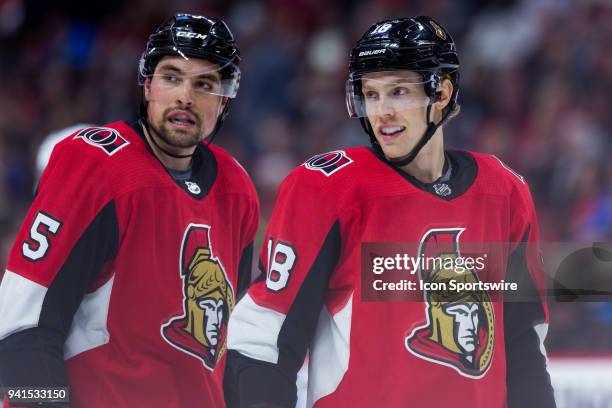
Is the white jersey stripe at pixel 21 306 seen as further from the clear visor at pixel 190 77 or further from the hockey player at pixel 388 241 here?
the clear visor at pixel 190 77

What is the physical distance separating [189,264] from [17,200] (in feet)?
8.78

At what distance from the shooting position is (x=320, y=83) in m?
5.63

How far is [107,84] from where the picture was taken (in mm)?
5406

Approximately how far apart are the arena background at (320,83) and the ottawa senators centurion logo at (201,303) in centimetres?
176

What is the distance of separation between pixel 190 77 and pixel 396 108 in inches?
19.5

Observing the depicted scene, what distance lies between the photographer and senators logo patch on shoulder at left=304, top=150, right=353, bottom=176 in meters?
2.46

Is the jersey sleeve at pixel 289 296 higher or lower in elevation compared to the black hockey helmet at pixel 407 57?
lower

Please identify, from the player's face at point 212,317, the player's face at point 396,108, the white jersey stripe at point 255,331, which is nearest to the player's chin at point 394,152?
the player's face at point 396,108

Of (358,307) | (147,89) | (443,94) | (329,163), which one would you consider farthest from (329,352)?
(147,89)

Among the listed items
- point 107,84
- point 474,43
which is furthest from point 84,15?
point 474,43

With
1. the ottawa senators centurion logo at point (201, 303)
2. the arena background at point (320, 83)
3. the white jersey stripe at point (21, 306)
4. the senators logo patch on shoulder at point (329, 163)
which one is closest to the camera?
the white jersey stripe at point (21, 306)

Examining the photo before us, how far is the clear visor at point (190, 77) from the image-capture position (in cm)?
262

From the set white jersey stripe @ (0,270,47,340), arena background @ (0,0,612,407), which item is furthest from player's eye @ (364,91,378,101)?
arena background @ (0,0,612,407)

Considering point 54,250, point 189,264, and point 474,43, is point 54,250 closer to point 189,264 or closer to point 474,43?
point 189,264
